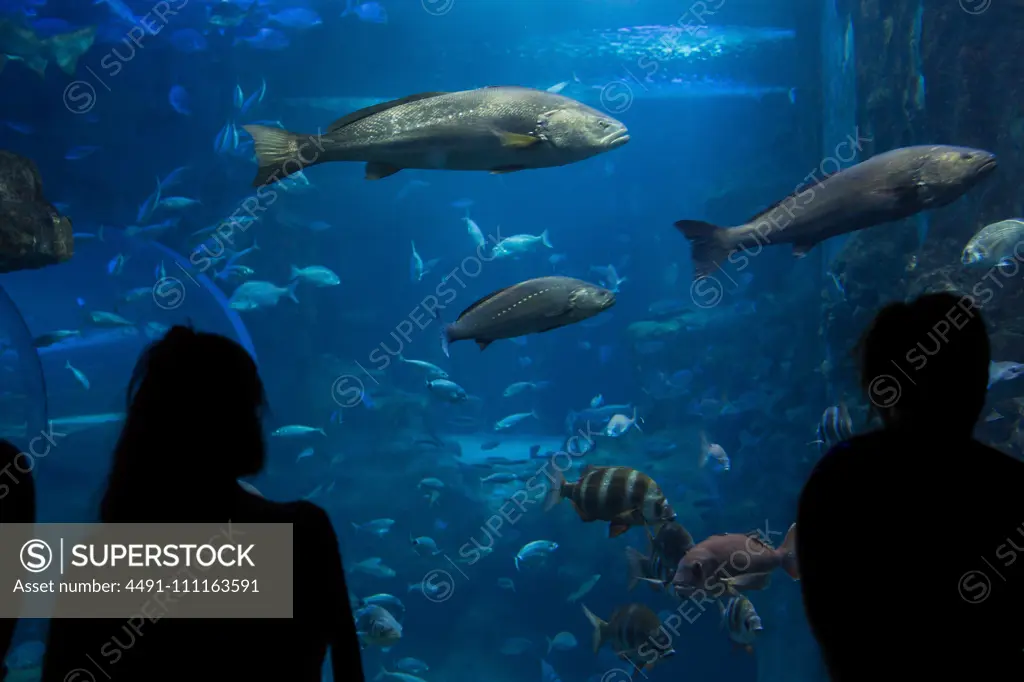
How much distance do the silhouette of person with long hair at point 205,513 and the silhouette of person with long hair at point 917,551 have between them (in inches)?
46.7

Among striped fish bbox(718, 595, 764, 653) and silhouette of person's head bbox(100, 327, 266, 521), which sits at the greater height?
silhouette of person's head bbox(100, 327, 266, 521)

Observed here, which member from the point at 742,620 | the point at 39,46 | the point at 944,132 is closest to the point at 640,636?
the point at 742,620

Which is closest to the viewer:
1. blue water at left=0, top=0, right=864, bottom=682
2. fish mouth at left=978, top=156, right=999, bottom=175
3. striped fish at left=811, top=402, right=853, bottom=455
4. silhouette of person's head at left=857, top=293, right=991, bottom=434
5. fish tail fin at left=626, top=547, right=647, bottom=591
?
silhouette of person's head at left=857, top=293, right=991, bottom=434

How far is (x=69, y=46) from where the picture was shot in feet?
31.3

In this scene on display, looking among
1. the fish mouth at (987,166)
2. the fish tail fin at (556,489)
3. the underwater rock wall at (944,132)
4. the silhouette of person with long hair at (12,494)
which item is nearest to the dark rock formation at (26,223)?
the silhouette of person with long hair at (12,494)

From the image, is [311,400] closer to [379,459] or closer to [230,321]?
[379,459]

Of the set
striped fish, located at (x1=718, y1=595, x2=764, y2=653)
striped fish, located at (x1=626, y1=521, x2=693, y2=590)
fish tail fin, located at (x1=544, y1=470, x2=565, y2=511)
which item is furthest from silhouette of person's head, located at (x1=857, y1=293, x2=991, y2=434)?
striped fish, located at (x1=718, y1=595, x2=764, y2=653)

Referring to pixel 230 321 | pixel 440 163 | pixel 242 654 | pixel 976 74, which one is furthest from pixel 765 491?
pixel 242 654

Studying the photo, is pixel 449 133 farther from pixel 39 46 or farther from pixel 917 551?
pixel 39 46

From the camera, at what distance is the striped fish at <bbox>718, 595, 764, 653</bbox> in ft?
15.9

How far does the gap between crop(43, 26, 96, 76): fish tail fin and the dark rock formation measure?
19.9 ft

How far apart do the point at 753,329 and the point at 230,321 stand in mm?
12404

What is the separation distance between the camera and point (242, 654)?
4.99ft

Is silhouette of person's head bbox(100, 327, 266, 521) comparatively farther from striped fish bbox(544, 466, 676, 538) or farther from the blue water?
the blue water
